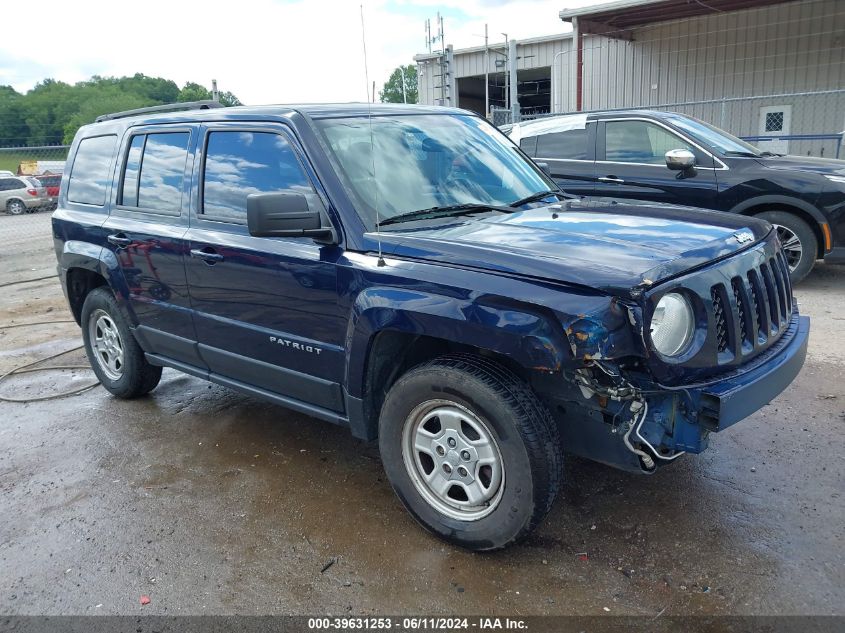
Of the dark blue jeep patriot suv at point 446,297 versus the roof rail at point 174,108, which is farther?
the roof rail at point 174,108

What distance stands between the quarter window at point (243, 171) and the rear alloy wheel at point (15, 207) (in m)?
25.2

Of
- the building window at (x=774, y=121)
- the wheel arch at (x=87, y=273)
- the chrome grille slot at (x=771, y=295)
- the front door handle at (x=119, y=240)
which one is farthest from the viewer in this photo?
the building window at (x=774, y=121)

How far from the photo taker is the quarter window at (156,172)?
416 cm

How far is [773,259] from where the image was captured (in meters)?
3.23

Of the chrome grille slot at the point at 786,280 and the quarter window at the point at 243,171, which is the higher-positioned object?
the quarter window at the point at 243,171

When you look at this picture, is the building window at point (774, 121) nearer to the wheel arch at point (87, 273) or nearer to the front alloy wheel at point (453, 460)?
the wheel arch at point (87, 273)

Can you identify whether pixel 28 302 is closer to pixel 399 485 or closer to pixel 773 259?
pixel 399 485

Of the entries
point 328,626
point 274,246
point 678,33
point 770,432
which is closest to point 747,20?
point 678,33

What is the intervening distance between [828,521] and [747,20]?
16873 millimetres

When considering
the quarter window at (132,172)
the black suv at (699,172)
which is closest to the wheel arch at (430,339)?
the quarter window at (132,172)

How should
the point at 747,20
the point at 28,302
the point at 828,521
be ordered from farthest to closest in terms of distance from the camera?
the point at 747,20, the point at 28,302, the point at 828,521

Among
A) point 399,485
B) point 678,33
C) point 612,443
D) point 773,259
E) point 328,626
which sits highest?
point 678,33

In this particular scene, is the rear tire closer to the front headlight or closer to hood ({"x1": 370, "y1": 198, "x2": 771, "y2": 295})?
hood ({"x1": 370, "y1": 198, "x2": 771, "y2": 295})

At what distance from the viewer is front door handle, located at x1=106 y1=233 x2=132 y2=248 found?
14.6ft
